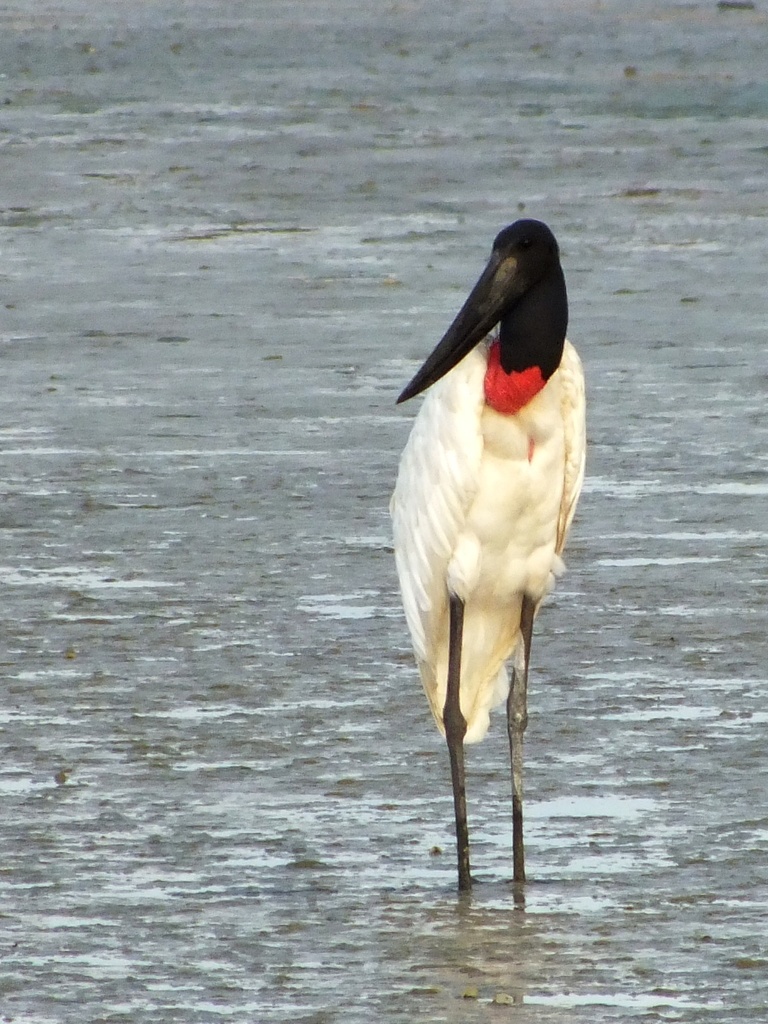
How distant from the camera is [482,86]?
2462cm

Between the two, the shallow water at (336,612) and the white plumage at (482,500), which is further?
the white plumage at (482,500)

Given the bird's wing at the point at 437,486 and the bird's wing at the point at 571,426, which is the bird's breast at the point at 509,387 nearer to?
the bird's wing at the point at 437,486

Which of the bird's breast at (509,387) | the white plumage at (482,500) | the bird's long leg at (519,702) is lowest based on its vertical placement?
the bird's long leg at (519,702)

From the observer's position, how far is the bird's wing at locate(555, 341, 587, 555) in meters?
6.33

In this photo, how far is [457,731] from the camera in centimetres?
641

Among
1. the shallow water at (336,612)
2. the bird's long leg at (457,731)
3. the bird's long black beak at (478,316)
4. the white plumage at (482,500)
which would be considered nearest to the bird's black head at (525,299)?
the bird's long black beak at (478,316)

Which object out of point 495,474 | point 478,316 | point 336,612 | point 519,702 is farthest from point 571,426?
point 336,612

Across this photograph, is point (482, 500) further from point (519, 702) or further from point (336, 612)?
point (336, 612)

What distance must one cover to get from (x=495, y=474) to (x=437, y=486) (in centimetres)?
13

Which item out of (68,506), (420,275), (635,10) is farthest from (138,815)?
(635,10)

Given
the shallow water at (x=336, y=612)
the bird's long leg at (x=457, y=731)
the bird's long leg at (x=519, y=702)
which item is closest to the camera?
the shallow water at (x=336, y=612)

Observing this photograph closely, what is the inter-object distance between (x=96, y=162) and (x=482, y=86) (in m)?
5.66

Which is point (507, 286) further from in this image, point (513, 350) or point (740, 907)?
point (740, 907)

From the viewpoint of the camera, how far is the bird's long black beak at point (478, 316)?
6.16m
